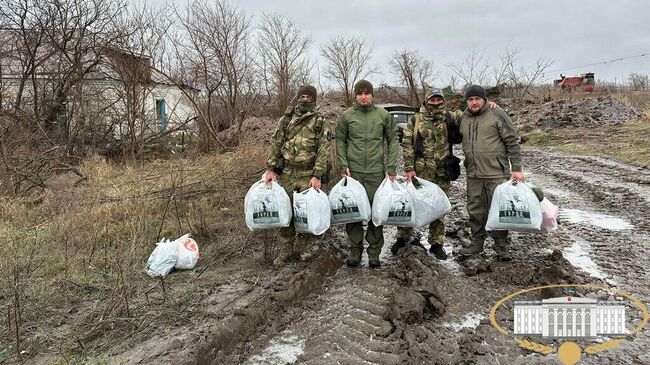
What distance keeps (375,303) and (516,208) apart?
1.50 m

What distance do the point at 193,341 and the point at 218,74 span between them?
10.9m

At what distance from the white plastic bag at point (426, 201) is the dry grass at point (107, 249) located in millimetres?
1786

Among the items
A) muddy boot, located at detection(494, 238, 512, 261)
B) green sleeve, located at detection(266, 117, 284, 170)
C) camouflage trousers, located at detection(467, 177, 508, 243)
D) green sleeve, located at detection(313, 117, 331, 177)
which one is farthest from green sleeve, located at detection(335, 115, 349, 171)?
muddy boot, located at detection(494, 238, 512, 261)

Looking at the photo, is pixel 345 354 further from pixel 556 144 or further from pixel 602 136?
pixel 602 136

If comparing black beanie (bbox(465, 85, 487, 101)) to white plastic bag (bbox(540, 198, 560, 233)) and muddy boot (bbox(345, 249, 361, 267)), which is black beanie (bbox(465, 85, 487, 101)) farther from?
muddy boot (bbox(345, 249, 361, 267))

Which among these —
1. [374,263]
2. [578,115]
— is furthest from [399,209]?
Result: [578,115]

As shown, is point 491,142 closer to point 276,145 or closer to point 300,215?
point 300,215

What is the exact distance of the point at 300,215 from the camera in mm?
4156

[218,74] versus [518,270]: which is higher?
[218,74]

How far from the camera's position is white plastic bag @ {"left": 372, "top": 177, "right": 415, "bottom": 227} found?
411cm

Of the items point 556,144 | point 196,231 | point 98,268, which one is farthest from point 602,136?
point 98,268

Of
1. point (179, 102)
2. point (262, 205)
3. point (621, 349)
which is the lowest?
point (621, 349)

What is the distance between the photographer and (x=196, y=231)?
5.38 m

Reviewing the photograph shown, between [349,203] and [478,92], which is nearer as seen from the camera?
[349,203]
